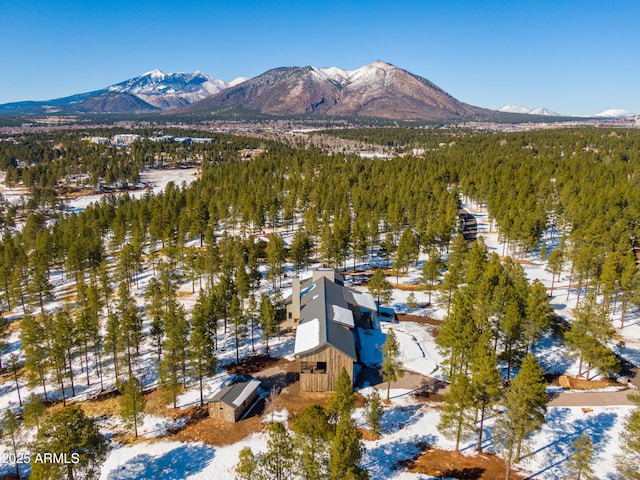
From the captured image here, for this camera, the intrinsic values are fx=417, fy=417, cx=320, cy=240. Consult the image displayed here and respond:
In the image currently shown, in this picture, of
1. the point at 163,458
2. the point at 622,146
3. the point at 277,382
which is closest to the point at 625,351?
the point at 277,382

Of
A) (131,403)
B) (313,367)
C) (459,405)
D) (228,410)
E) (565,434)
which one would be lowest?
(565,434)

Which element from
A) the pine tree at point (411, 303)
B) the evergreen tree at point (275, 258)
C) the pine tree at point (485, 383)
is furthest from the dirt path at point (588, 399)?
the evergreen tree at point (275, 258)

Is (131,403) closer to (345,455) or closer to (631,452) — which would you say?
(345,455)

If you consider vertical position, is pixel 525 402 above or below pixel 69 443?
above

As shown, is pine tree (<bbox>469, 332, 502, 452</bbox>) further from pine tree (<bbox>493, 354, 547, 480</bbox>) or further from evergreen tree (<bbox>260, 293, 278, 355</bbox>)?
evergreen tree (<bbox>260, 293, 278, 355</bbox>)

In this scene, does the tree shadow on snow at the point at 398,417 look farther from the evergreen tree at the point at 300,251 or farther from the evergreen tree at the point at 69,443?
the evergreen tree at the point at 300,251

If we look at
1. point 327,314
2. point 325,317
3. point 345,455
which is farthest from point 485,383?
point 327,314

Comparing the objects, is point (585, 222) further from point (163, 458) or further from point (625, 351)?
point (163, 458)
